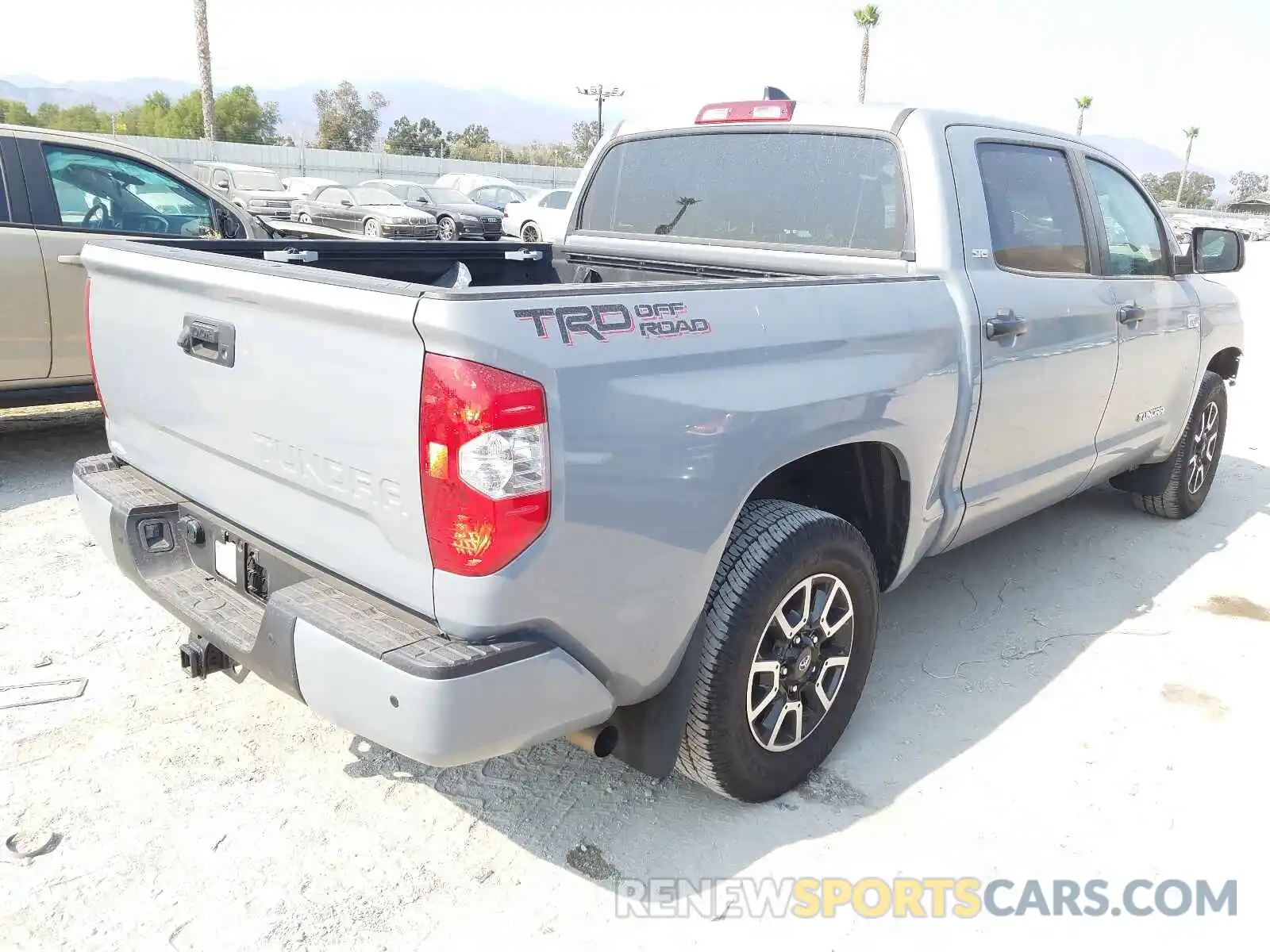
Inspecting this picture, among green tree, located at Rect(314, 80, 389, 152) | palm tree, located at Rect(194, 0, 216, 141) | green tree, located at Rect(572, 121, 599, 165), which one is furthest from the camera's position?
green tree, located at Rect(572, 121, 599, 165)

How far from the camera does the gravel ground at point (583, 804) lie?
2428 mm

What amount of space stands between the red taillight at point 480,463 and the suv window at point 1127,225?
126 inches

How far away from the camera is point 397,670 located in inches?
80.3

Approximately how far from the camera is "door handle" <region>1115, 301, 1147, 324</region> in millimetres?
4105

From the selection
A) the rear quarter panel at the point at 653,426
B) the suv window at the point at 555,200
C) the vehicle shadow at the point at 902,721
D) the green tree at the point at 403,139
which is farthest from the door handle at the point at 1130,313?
the green tree at the point at 403,139

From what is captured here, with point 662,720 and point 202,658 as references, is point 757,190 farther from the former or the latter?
point 202,658

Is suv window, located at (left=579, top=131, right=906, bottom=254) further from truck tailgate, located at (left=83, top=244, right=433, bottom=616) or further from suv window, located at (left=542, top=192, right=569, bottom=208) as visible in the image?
suv window, located at (left=542, top=192, right=569, bottom=208)

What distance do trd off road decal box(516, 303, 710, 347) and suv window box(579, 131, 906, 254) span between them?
1343mm

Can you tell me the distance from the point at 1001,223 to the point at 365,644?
2.64 metres

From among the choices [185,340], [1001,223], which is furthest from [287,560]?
[1001,223]

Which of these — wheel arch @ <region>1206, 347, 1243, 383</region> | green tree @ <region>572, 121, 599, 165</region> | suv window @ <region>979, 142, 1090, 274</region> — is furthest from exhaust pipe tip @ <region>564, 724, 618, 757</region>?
green tree @ <region>572, 121, 599, 165</region>

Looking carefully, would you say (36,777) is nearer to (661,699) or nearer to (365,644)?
(365,644)

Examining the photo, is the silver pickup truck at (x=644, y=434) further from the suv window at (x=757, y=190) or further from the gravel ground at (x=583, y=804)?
the gravel ground at (x=583, y=804)

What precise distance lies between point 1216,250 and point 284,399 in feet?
14.7
